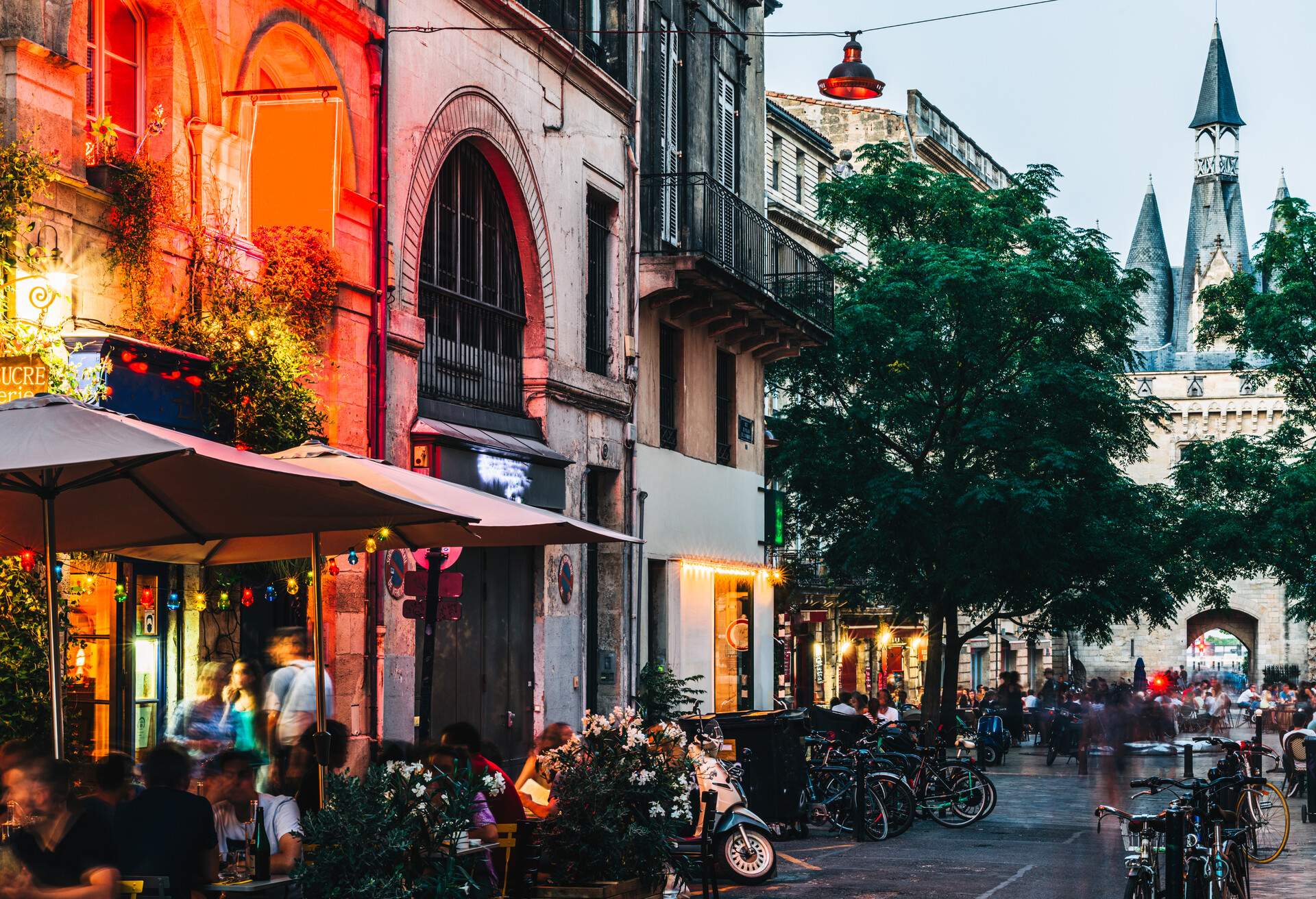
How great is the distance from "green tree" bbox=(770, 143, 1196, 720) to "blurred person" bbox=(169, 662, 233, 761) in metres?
19.3

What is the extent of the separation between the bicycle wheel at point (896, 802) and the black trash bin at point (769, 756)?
1113mm

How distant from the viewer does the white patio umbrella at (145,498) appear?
24.3 ft

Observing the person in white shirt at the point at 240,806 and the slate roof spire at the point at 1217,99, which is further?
the slate roof spire at the point at 1217,99

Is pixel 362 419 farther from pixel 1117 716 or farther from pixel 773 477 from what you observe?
pixel 773 477

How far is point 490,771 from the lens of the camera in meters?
10.1

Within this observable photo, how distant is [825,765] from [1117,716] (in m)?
4.72

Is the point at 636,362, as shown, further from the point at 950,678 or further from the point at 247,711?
the point at 950,678

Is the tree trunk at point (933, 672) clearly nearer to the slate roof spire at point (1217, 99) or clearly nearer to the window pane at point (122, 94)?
the window pane at point (122, 94)

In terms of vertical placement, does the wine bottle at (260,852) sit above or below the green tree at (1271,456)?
below

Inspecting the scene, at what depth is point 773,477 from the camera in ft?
109

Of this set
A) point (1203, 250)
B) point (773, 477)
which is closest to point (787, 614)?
point (773, 477)

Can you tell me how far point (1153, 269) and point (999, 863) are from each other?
297 feet

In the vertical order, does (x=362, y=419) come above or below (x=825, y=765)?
above

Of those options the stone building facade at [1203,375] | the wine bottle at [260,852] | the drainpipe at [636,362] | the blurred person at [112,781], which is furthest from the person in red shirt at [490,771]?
the stone building facade at [1203,375]
